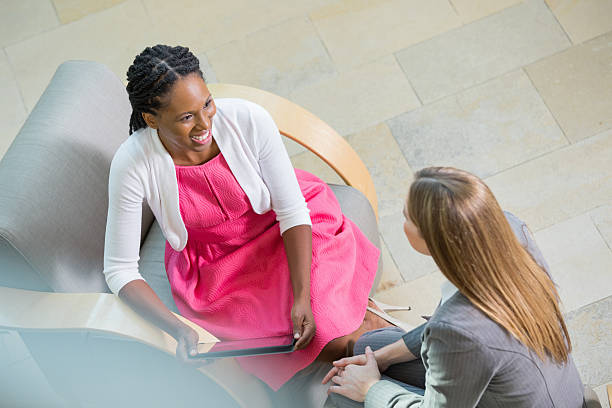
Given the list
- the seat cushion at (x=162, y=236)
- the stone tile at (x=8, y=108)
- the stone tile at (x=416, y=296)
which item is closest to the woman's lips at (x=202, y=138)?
the seat cushion at (x=162, y=236)

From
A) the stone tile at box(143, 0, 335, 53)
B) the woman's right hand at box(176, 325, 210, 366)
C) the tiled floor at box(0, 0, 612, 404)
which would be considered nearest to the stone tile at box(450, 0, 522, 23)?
the tiled floor at box(0, 0, 612, 404)

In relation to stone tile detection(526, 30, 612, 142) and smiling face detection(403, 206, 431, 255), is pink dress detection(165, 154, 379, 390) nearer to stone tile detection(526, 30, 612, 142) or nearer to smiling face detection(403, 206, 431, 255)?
smiling face detection(403, 206, 431, 255)

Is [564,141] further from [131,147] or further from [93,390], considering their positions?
[93,390]

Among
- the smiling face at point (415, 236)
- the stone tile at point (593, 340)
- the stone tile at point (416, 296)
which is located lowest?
the stone tile at point (593, 340)

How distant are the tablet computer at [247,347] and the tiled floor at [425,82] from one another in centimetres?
70

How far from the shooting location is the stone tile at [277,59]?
8.75 feet

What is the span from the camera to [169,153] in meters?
1.51

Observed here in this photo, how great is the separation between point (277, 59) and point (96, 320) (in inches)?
64.2

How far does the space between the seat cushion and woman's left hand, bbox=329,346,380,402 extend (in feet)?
1.65

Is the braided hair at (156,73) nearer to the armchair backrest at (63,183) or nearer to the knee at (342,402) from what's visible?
the armchair backrest at (63,183)

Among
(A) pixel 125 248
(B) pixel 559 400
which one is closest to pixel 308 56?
(A) pixel 125 248

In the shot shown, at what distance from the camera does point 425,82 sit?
2.54m

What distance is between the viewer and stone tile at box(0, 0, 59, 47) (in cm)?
296

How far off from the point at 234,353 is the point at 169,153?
0.49 meters
